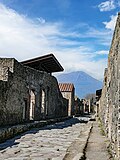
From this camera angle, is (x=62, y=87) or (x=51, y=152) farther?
(x=62, y=87)

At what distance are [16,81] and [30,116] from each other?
14.9 ft

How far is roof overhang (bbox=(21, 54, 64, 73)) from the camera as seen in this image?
20500 millimetres

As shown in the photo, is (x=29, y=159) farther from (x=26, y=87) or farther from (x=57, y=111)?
(x=57, y=111)

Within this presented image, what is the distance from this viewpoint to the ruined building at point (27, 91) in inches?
510

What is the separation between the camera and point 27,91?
1642cm

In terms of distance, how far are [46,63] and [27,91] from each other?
22.7ft

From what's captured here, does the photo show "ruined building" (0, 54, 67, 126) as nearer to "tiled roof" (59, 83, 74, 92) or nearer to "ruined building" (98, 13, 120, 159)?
"tiled roof" (59, 83, 74, 92)

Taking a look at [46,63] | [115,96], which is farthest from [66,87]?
[115,96]

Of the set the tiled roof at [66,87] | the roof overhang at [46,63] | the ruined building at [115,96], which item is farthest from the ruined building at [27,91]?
the ruined building at [115,96]

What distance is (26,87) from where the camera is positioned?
16297mm

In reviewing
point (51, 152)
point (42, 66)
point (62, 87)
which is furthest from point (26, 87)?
point (62, 87)

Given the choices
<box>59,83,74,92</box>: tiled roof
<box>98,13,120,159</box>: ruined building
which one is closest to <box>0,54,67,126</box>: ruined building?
<box>59,83,74,92</box>: tiled roof

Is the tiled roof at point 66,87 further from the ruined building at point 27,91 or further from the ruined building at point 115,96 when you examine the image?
the ruined building at point 115,96

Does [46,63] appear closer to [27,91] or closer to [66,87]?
[27,91]
